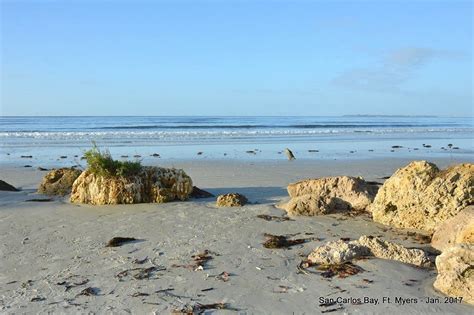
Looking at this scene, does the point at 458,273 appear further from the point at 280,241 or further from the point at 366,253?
the point at 280,241

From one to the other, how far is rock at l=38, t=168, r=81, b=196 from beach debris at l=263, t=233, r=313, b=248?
4.48 meters

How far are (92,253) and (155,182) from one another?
281 cm

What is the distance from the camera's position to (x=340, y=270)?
4477 millimetres

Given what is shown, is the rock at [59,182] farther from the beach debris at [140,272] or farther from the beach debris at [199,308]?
the beach debris at [199,308]

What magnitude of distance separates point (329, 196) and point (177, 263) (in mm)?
3221

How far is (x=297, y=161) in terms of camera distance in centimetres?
1540

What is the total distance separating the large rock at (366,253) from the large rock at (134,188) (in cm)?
359

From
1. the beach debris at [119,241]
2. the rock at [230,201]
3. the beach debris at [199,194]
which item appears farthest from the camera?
the beach debris at [199,194]

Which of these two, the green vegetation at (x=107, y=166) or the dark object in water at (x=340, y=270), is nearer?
the dark object in water at (x=340, y=270)

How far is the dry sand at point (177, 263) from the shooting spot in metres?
3.90

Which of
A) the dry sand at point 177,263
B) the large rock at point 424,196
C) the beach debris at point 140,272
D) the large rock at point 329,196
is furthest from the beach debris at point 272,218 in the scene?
the beach debris at point 140,272

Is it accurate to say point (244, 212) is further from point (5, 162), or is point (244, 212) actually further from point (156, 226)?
point (5, 162)

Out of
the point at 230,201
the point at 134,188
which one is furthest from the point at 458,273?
the point at 134,188

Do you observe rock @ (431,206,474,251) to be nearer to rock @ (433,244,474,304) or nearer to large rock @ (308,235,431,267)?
large rock @ (308,235,431,267)
